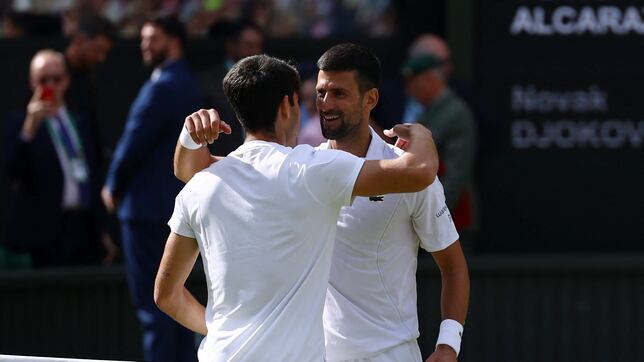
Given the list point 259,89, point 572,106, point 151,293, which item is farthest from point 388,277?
point 572,106

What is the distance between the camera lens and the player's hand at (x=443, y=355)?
13.9 ft

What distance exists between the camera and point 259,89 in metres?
3.93

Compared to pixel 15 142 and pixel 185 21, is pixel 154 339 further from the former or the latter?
pixel 185 21

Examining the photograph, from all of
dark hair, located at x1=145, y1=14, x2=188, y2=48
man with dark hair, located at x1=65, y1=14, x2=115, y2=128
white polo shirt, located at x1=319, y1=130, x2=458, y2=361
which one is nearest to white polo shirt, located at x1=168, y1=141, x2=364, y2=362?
white polo shirt, located at x1=319, y1=130, x2=458, y2=361

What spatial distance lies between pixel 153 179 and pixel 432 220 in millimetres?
3242

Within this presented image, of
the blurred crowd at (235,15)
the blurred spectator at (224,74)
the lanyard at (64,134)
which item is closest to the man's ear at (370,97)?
the blurred spectator at (224,74)

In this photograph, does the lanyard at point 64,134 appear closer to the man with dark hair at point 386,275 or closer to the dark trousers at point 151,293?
the dark trousers at point 151,293

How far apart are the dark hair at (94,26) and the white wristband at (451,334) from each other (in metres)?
4.52

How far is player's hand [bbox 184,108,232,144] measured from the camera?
13.4 ft

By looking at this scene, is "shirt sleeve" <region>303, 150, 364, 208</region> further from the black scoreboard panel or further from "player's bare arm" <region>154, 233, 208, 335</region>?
the black scoreboard panel

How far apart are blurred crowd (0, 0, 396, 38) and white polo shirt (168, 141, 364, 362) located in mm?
4690

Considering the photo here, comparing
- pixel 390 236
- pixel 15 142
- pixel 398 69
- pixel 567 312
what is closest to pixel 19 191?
pixel 15 142

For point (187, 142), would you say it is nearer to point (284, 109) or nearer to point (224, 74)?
point (284, 109)

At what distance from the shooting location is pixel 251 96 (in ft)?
12.9
